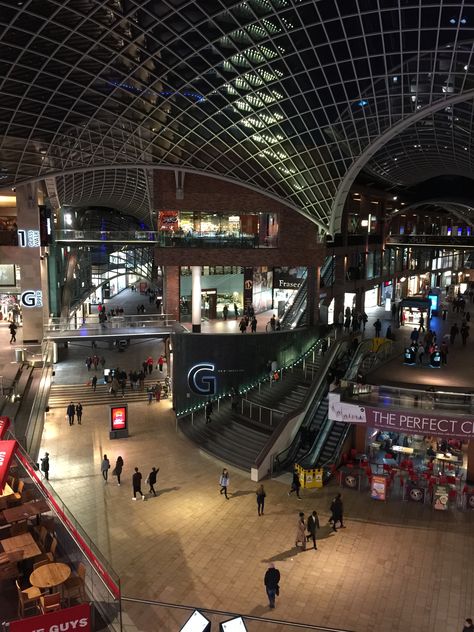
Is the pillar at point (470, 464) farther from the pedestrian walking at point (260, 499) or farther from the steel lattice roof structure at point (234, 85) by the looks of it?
the steel lattice roof structure at point (234, 85)

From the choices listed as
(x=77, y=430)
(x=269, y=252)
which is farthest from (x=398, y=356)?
(x=77, y=430)

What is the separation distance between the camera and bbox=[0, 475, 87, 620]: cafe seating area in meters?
12.3

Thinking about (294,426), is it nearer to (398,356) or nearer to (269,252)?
(398,356)

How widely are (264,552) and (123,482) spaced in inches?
356

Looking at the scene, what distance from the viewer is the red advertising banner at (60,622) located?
31.5 ft

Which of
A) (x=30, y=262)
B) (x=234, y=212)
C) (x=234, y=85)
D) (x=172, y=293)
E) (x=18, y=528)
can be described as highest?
(x=234, y=85)

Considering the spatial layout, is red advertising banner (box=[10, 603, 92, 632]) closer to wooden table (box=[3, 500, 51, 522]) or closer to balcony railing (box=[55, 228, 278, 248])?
wooden table (box=[3, 500, 51, 522])

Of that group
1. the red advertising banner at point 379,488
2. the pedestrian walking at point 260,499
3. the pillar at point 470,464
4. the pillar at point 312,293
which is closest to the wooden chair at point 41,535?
the pedestrian walking at point 260,499

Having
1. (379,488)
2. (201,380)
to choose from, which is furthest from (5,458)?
(201,380)

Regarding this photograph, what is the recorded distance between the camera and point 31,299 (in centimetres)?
3947

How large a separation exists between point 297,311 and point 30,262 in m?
20.6

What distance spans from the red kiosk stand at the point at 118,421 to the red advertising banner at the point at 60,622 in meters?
21.4

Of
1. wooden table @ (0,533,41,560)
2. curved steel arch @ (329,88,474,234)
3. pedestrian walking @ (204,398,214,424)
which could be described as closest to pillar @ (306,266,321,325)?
curved steel arch @ (329,88,474,234)

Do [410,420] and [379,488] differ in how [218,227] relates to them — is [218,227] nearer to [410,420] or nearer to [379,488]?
[410,420]
